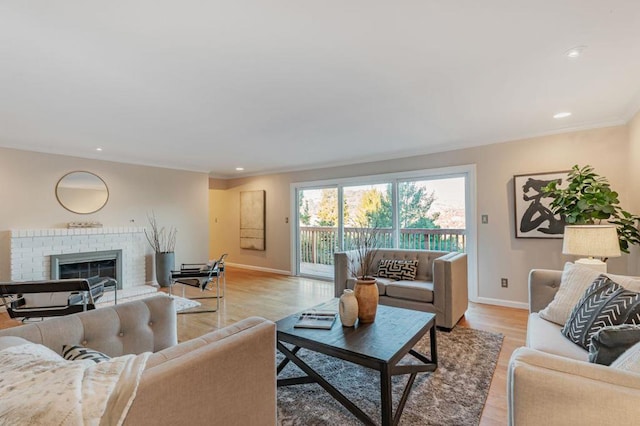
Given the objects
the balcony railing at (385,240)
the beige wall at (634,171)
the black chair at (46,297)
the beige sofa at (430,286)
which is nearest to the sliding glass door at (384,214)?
the balcony railing at (385,240)

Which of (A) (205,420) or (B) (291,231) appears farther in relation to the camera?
(B) (291,231)

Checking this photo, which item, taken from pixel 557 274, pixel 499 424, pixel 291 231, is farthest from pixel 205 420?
pixel 291 231

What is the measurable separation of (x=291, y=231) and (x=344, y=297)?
14.0 feet

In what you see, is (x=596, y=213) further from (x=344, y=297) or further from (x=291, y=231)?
(x=291, y=231)

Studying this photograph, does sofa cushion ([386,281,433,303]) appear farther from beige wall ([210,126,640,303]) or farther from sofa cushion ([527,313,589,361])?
beige wall ([210,126,640,303])

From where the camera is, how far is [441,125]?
357 cm

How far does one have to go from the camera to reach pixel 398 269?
385cm

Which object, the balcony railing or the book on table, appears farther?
the balcony railing

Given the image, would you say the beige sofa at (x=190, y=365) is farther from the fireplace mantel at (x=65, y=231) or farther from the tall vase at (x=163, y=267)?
the tall vase at (x=163, y=267)

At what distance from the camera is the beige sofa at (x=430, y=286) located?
10.5ft

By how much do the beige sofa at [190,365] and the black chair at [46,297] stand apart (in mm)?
1442

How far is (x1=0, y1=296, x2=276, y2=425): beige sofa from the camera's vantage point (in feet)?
2.88

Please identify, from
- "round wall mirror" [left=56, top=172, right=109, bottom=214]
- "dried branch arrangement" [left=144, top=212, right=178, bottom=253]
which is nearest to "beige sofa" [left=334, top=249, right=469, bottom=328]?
"dried branch arrangement" [left=144, top=212, right=178, bottom=253]

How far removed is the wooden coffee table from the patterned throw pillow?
1.35 meters
